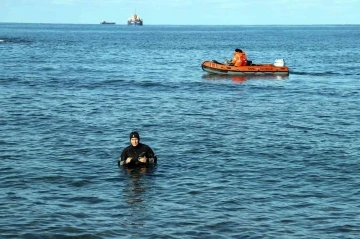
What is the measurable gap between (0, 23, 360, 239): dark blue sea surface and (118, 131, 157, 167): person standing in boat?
1.11 ft

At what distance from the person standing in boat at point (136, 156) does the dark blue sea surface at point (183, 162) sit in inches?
13.4

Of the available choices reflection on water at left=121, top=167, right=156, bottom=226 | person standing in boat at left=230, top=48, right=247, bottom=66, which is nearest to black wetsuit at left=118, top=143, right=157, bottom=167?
reflection on water at left=121, top=167, right=156, bottom=226

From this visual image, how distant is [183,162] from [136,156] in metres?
1.75

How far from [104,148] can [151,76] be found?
91.4 feet

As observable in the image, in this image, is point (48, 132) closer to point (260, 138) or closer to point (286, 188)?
point (260, 138)

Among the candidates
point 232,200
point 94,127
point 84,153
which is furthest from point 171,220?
point 94,127

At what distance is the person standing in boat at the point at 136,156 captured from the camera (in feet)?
65.7

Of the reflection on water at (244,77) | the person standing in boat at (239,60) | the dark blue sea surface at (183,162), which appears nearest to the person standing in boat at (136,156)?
the dark blue sea surface at (183,162)

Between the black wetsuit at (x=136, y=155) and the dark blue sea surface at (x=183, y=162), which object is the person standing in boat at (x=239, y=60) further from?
the black wetsuit at (x=136, y=155)

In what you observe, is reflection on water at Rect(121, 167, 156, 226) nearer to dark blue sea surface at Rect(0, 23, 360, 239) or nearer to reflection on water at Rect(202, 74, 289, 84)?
dark blue sea surface at Rect(0, 23, 360, 239)

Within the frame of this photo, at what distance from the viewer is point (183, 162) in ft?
69.4

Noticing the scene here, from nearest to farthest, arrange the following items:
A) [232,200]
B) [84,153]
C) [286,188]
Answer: [232,200] < [286,188] < [84,153]

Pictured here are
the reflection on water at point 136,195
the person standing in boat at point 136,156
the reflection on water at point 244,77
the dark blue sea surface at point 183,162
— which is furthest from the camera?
the reflection on water at point 244,77

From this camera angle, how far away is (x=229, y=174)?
19.6 meters
